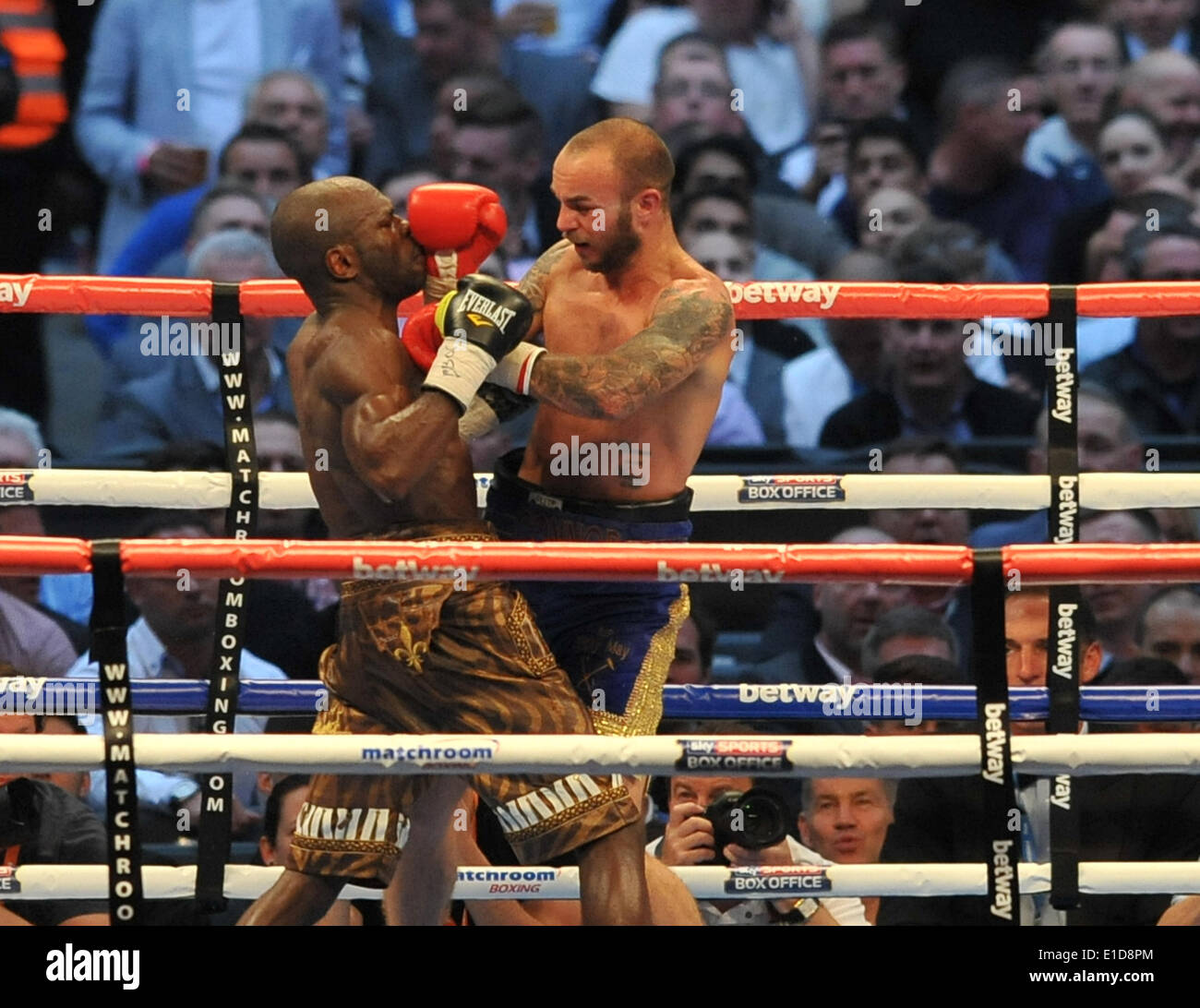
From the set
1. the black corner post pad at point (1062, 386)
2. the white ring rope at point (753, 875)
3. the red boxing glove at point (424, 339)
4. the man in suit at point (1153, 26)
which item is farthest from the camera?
the man in suit at point (1153, 26)

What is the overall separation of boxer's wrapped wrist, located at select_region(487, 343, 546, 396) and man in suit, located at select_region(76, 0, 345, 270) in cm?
283

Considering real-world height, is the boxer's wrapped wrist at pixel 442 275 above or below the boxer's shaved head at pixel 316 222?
below

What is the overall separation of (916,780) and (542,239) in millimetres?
2333

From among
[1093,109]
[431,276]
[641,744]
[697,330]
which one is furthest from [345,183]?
[1093,109]

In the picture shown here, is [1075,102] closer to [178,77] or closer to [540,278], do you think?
[178,77]

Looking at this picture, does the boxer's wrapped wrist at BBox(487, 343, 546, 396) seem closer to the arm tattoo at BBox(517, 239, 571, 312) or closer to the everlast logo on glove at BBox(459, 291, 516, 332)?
the everlast logo on glove at BBox(459, 291, 516, 332)

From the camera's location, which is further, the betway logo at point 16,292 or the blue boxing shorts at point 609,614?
the betway logo at point 16,292

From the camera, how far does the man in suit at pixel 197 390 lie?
5.11m

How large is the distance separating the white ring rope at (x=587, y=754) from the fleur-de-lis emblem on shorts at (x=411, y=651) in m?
0.21

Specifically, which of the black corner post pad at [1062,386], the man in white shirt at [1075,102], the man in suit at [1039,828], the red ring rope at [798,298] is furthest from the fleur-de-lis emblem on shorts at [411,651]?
the man in white shirt at [1075,102]

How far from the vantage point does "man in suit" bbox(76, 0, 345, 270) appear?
5.55 m

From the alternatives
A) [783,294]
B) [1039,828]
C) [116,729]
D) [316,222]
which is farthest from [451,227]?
[1039,828]

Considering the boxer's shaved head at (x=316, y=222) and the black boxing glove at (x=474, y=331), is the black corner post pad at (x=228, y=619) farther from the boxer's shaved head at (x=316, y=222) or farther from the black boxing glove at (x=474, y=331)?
the black boxing glove at (x=474, y=331)

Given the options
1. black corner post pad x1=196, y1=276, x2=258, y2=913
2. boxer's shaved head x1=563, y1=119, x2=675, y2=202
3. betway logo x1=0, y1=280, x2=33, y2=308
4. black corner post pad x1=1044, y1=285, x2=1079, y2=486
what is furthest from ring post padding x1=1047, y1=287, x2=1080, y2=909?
betway logo x1=0, y1=280, x2=33, y2=308
